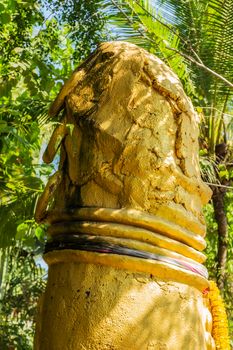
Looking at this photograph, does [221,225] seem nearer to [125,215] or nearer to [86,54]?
[86,54]

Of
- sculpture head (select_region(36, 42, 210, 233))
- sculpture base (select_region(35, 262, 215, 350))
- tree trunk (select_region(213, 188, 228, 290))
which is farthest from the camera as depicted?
tree trunk (select_region(213, 188, 228, 290))

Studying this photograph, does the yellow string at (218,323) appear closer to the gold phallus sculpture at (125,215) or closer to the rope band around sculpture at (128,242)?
the gold phallus sculpture at (125,215)

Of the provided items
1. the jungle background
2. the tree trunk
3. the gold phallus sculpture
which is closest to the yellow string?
the gold phallus sculpture

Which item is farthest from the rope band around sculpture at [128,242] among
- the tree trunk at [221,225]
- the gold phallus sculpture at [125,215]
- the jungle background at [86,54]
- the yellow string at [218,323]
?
the tree trunk at [221,225]

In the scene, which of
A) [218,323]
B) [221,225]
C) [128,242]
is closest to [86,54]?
[221,225]

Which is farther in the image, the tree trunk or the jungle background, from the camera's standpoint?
the tree trunk

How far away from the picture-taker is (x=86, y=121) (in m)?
2.66

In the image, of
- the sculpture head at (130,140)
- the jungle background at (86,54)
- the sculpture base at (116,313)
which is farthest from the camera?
the jungle background at (86,54)

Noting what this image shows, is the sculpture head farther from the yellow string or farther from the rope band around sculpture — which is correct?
the yellow string

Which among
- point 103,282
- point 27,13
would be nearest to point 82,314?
point 103,282

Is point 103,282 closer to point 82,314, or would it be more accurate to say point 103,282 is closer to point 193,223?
point 82,314

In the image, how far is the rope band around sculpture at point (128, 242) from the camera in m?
2.38

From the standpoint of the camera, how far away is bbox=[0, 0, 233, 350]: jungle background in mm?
5664

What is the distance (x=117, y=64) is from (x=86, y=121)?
0.31 m
